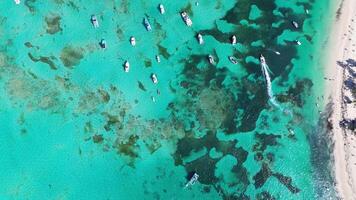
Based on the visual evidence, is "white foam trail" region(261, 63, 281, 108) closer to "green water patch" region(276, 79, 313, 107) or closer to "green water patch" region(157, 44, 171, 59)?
"green water patch" region(276, 79, 313, 107)

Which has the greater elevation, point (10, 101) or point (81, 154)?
point (10, 101)

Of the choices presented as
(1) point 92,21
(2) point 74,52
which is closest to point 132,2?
(1) point 92,21

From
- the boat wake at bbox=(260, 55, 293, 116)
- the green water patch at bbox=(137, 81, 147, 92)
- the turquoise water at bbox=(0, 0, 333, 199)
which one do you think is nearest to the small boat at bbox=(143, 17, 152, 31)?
the turquoise water at bbox=(0, 0, 333, 199)

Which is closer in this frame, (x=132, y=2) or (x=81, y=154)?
(x=81, y=154)

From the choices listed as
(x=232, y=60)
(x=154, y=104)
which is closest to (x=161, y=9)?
(x=232, y=60)

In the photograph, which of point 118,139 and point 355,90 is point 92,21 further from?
point 355,90

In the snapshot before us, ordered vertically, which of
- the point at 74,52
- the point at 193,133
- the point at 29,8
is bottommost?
the point at 193,133
